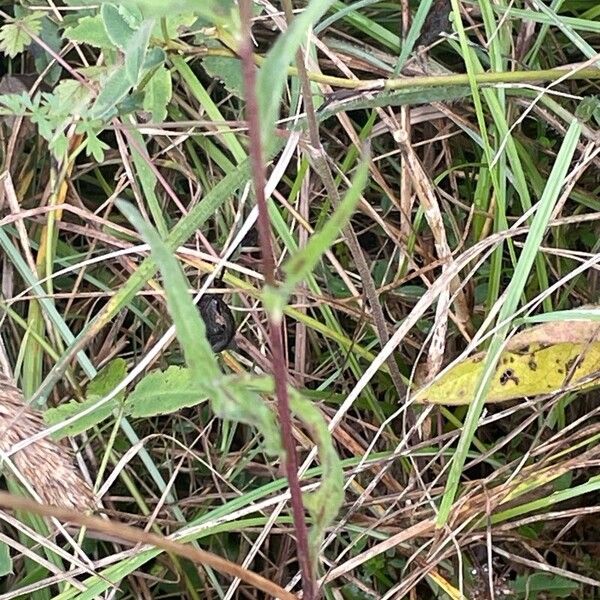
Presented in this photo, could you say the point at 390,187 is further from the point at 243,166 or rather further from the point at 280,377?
the point at 280,377

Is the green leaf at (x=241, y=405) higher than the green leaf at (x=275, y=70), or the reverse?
the green leaf at (x=275, y=70)

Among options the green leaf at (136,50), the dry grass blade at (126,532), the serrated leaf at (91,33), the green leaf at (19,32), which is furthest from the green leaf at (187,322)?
the green leaf at (19,32)

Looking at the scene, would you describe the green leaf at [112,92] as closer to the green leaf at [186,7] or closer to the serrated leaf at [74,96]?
the serrated leaf at [74,96]

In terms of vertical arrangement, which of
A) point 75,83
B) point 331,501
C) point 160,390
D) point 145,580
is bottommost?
point 145,580

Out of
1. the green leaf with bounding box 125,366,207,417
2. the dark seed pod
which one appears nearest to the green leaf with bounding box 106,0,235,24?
the green leaf with bounding box 125,366,207,417

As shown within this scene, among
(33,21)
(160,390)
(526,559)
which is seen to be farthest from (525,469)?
(33,21)

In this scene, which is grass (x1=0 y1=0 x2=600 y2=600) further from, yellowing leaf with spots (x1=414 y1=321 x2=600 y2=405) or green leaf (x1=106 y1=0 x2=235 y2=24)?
green leaf (x1=106 y1=0 x2=235 y2=24)
